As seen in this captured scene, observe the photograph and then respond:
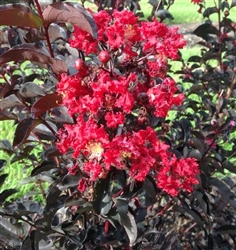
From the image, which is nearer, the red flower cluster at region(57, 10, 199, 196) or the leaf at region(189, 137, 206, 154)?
the red flower cluster at region(57, 10, 199, 196)

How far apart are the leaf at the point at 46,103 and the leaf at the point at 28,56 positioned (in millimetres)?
61

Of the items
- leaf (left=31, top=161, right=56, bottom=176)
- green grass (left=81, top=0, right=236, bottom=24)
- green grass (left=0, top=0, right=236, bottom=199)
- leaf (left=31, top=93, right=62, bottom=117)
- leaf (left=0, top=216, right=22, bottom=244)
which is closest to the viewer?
leaf (left=31, top=93, right=62, bottom=117)

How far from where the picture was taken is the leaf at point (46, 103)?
1044 millimetres

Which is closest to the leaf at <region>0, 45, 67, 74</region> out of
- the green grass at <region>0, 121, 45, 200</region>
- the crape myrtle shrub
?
the crape myrtle shrub

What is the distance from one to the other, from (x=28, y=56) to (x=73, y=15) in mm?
143

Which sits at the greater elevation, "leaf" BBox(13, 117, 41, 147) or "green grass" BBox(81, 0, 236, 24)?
"leaf" BBox(13, 117, 41, 147)

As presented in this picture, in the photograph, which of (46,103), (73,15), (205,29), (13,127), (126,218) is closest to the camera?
(73,15)

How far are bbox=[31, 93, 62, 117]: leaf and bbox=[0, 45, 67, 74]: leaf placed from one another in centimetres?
6

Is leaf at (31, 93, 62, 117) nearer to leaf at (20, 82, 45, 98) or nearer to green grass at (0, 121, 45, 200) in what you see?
leaf at (20, 82, 45, 98)

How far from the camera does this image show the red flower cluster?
38.2 inches

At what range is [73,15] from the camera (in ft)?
3.09

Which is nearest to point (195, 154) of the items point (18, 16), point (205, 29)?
point (18, 16)

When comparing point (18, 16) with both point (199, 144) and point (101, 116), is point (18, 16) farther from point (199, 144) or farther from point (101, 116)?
point (199, 144)

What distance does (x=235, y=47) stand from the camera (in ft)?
7.22
